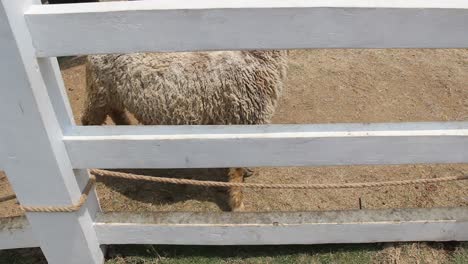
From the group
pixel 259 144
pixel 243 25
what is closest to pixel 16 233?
pixel 259 144

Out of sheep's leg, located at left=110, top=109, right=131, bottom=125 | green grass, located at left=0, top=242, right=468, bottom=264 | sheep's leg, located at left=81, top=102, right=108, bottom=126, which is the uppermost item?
sheep's leg, located at left=81, top=102, right=108, bottom=126

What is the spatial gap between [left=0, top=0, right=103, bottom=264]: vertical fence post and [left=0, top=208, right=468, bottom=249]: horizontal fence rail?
0.16m

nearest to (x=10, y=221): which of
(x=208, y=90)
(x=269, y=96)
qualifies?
(x=208, y=90)

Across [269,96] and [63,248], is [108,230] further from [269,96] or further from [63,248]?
[269,96]

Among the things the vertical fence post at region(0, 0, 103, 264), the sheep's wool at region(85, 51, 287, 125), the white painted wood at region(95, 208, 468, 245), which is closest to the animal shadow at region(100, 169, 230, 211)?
the sheep's wool at region(85, 51, 287, 125)

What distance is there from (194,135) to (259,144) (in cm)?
30

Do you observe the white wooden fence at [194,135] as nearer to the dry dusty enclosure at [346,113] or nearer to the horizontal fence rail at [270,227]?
the horizontal fence rail at [270,227]

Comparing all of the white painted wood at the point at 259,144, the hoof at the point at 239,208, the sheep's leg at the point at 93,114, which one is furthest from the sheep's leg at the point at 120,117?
the white painted wood at the point at 259,144

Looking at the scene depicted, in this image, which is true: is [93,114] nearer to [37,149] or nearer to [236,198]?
[236,198]

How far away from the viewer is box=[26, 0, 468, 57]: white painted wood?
152 cm

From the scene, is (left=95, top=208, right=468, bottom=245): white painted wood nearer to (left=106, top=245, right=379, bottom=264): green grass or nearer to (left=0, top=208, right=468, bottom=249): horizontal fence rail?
(left=0, top=208, right=468, bottom=249): horizontal fence rail

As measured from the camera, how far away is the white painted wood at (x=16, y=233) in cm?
237

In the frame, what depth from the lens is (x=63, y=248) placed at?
2332mm

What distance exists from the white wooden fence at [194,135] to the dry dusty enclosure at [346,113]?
2.36 feet
